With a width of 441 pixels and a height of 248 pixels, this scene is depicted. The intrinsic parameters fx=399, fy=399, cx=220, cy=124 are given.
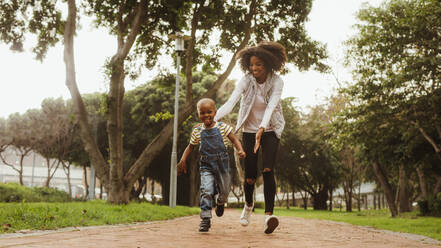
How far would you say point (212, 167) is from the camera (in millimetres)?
4816

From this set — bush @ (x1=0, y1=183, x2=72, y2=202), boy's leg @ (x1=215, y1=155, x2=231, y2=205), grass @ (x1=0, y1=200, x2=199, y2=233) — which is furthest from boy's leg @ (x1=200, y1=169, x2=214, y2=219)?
bush @ (x1=0, y1=183, x2=72, y2=202)

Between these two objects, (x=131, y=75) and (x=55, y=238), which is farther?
(x=131, y=75)

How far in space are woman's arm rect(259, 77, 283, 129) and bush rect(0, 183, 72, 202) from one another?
12.3 metres

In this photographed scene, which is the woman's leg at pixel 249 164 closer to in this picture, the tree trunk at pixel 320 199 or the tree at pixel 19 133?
the tree at pixel 19 133

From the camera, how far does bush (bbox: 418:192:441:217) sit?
18.9 meters

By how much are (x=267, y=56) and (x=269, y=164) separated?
1359 mm

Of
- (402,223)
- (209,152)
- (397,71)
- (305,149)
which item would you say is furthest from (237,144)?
(305,149)

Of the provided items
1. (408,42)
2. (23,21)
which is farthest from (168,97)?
(408,42)

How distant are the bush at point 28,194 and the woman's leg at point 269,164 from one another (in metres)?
12.0

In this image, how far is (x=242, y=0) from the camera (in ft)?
39.5

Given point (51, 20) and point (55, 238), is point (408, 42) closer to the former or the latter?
point (51, 20)

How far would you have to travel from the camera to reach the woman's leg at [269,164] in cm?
478

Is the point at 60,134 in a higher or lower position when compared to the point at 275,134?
higher

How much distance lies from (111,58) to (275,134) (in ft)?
24.4
